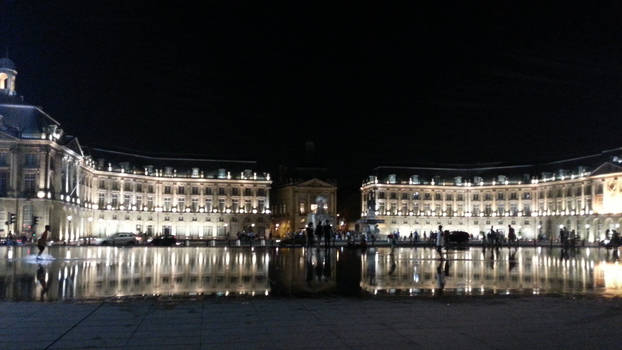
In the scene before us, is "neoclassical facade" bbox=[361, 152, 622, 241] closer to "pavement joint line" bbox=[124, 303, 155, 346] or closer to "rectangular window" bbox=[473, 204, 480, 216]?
"rectangular window" bbox=[473, 204, 480, 216]

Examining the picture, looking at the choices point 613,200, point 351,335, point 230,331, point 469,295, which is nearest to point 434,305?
point 469,295

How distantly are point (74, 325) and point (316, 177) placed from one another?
112 meters

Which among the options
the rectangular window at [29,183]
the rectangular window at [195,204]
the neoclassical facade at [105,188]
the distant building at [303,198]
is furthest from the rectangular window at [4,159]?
the distant building at [303,198]

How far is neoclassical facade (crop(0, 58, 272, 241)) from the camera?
6519cm

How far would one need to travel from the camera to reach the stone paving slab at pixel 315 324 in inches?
284

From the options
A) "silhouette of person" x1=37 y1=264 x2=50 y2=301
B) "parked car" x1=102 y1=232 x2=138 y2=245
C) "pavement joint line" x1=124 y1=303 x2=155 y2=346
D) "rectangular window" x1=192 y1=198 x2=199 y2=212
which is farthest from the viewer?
"rectangular window" x1=192 y1=198 x2=199 y2=212

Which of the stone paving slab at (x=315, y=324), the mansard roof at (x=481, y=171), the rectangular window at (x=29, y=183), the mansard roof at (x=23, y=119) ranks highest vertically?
the mansard roof at (x=23, y=119)

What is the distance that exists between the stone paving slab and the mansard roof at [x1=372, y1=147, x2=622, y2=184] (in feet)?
340

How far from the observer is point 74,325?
8.26 metres

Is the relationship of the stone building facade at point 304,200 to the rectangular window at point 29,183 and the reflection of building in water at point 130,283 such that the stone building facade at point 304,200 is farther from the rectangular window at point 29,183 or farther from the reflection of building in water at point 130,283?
the reflection of building in water at point 130,283

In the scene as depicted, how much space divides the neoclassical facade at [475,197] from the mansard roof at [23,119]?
6328cm

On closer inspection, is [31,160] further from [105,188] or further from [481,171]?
[481,171]

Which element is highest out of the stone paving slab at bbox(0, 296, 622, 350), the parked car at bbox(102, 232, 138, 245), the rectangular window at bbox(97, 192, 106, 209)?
the rectangular window at bbox(97, 192, 106, 209)

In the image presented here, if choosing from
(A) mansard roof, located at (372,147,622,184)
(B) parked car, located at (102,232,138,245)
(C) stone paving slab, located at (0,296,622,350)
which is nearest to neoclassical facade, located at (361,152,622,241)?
(A) mansard roof, located at (372,147,622,184)
